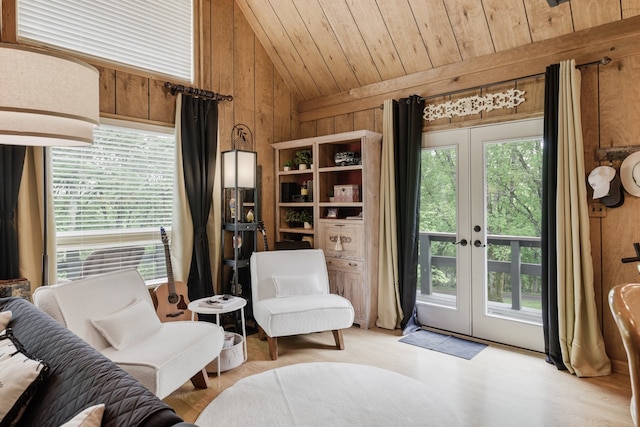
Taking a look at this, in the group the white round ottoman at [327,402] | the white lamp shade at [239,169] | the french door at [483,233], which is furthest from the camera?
the white lamp shade at [239,169]

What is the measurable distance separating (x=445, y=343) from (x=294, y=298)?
144cm

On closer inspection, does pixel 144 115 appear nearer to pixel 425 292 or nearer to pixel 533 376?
pixel 425 292

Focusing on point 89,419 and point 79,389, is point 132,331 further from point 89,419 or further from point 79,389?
point 89,419

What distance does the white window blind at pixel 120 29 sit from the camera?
3053 mm

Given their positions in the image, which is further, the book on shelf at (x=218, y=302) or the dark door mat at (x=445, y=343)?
the dark door mat at (x=445, y=343)

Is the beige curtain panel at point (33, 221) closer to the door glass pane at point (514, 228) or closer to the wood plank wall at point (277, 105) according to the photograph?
the wood plank wall at point (277, 105)

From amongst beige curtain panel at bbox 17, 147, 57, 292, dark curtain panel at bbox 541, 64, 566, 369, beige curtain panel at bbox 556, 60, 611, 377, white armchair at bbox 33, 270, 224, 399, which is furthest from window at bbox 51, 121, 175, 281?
beige curtain panel at bbox 556, 60, 611, 377

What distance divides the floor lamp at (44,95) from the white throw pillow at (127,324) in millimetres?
1442

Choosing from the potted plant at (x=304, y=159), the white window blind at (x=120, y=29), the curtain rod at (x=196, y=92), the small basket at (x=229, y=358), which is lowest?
the small basket at (x=229, y=358)

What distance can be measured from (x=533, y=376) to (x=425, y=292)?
1307 millimetres

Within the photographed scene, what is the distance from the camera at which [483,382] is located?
282cm

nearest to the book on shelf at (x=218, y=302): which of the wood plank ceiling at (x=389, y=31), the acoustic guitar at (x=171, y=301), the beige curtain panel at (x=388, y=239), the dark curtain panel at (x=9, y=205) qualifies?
the acoustic guitar at (x=171, y=301)

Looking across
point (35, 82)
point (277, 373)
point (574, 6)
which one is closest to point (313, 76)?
point (574, 6)

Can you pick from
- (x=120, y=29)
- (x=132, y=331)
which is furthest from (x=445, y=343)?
(x=120, y=29)
